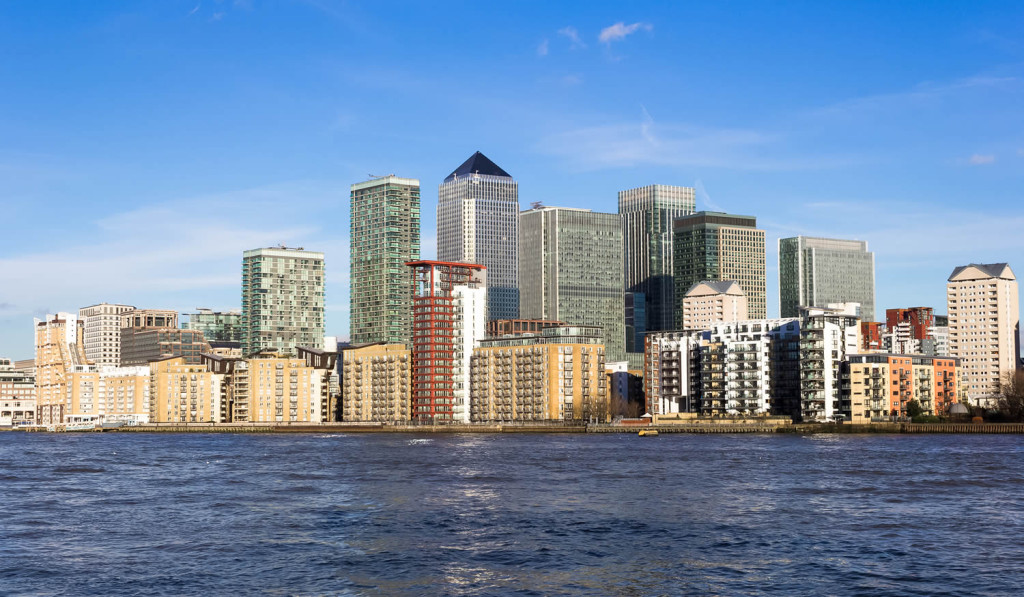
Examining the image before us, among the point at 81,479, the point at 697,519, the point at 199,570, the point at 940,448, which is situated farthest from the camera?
the point at 940,448

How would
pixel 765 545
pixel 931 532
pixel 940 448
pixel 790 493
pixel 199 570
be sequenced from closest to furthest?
1. pixel 199 570
2. pixel 765 545
3. pixel 931 532
4. pixel 790 493
5. pixel 940 448

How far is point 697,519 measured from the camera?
7088 cm

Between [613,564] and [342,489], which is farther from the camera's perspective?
[342,489]

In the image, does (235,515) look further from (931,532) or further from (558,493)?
(931,532)

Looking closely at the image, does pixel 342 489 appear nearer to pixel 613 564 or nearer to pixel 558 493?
pixel 558 493

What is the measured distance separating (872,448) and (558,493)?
7605 centimetres

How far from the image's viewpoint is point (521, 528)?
67.2 metres

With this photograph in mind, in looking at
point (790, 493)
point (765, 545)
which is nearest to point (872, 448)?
point (790, 493)

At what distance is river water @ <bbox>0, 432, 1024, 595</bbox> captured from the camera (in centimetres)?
5112

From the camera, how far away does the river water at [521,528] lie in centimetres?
5112

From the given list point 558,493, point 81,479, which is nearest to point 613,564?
point 558,493

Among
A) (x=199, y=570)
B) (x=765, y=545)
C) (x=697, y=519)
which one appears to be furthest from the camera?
(x=697, y=519)

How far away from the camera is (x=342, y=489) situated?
91625 millimetres

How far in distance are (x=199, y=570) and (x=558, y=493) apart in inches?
1493
